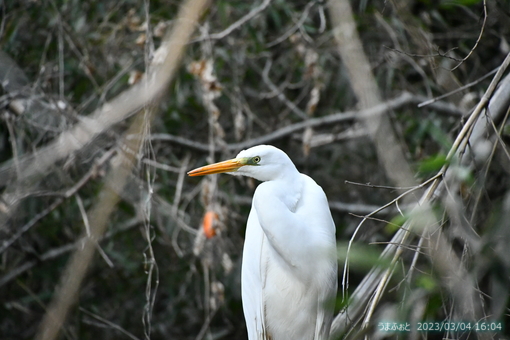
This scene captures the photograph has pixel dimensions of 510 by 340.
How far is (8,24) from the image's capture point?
213 centimetres

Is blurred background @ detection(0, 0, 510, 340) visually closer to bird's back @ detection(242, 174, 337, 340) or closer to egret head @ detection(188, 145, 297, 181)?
bird's back @ detection(242, 174, 337, 340)

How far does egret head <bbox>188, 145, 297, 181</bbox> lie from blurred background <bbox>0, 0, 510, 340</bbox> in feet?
1.31

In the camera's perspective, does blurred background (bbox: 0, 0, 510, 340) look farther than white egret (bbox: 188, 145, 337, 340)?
Yes

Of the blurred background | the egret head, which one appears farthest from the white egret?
the blurred background

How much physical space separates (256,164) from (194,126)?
1457 mm

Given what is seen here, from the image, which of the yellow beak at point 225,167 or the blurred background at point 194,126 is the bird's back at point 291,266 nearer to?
the yellow beak at point 225,167

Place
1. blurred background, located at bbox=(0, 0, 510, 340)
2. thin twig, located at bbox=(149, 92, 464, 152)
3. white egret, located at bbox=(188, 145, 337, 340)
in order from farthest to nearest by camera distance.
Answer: thin twig, located at bbox=(149, 92, 464, 152)
blurred background, located at bbox=(0, 0, 510, 340)
white egret, located at bbox=(188, 145, 337, 340)

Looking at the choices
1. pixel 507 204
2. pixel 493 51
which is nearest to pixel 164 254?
pixel 493 51

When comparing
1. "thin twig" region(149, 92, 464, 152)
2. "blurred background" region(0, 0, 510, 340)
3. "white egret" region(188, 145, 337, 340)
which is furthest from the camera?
"thin twig" region(149, 92, 464, 152)

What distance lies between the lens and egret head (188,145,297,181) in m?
1.40

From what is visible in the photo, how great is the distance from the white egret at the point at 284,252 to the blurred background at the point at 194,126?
263mm

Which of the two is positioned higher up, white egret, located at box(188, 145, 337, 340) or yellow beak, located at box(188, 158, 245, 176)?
yellow beak, located at box(188, 158, 245, 176)

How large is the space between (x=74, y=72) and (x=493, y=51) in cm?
201

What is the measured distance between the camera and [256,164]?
1417 mm
